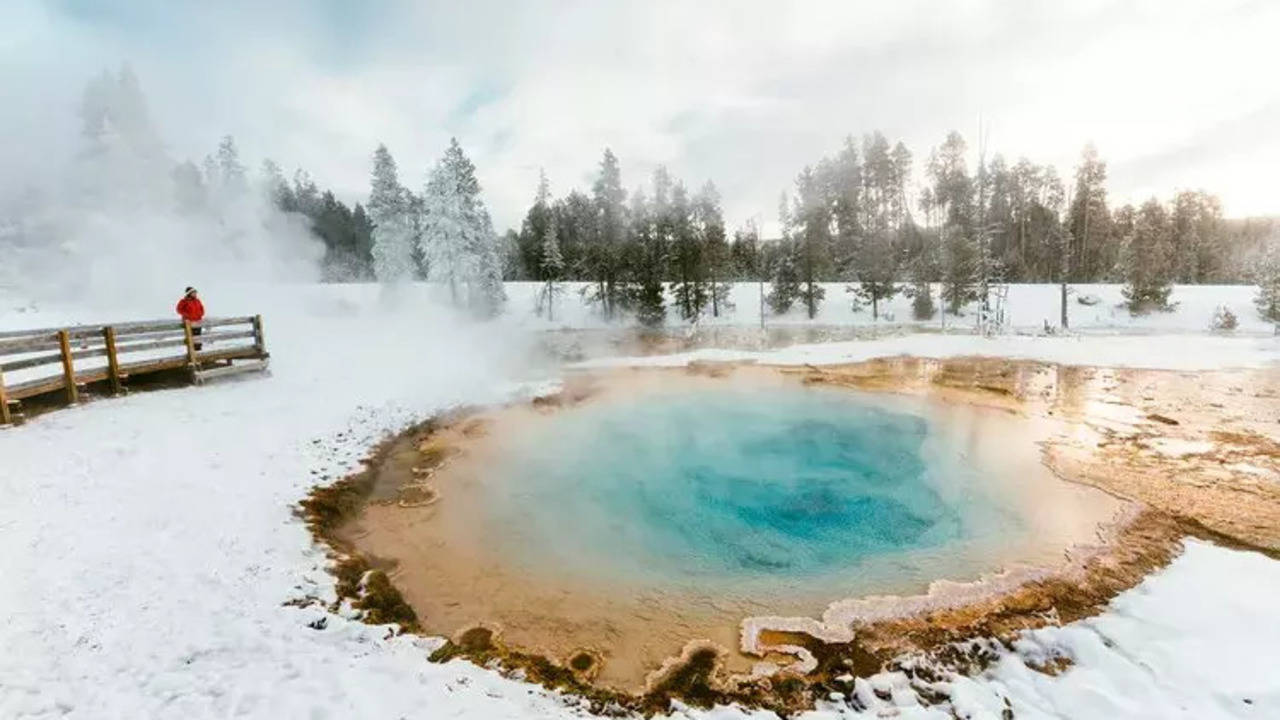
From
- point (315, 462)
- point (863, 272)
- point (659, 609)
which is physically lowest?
point (659, 609)

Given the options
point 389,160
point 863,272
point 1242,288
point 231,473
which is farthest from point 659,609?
point 1242,288

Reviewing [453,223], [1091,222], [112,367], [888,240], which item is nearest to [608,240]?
[453,223]

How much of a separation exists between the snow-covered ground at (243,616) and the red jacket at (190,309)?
2.80 m

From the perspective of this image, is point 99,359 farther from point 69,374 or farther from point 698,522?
point 698,522

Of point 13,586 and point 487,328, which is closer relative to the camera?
point 13,586

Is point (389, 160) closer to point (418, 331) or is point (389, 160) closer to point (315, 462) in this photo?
point (418, 331)

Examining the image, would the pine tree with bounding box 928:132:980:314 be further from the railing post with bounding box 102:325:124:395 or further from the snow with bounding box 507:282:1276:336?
the railing post with bounding box 102:325:124:395

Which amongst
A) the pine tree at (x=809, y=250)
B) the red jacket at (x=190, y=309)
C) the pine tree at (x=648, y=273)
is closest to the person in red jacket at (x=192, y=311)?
the red jacket at (x=190, y=309)

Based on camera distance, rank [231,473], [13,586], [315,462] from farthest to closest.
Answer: [315,462] → [231,473] → [13,586]

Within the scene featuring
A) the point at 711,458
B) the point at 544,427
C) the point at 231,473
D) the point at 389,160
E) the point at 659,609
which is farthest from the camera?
the point at 389,160

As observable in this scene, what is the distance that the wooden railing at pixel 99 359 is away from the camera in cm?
1111

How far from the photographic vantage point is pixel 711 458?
14062 mm

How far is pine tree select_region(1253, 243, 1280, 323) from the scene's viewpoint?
35688 mm

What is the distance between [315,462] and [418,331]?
25539mm
